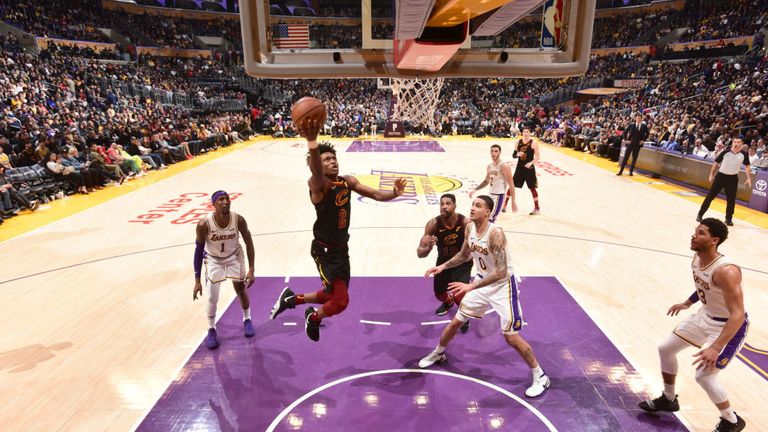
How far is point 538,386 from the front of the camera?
3.93 metres

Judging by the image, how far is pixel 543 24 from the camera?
156 inches

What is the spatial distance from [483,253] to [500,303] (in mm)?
460

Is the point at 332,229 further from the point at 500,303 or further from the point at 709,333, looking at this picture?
the point at 709,333

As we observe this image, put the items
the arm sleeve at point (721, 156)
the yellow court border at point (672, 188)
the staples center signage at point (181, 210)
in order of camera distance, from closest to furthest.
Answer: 1. the arm sleeve at point (721, 156)
2. the staples center signage at point (181, 210)
3. the yellow court border at point (672, 188)

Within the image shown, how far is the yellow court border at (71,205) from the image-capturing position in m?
8.77

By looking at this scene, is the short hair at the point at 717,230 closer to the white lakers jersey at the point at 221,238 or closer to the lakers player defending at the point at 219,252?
the lakers player defending at the point at 219,252

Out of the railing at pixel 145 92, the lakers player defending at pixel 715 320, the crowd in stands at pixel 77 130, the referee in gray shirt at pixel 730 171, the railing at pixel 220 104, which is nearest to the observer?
the lakers player defending at pixel 715 320

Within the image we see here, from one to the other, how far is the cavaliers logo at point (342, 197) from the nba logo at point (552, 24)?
215 cm

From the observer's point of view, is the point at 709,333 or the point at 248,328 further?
the point at 248,328

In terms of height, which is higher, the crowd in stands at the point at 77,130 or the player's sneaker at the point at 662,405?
the crowd in stands at the point at 77,130

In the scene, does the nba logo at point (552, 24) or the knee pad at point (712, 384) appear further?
the nba logo at point (552, 24)

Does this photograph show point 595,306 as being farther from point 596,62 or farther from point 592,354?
point 596,62

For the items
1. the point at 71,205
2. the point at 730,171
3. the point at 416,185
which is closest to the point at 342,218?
the point at 730,171

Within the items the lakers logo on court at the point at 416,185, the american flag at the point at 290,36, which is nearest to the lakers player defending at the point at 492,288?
the american flag at the point at 290,36
